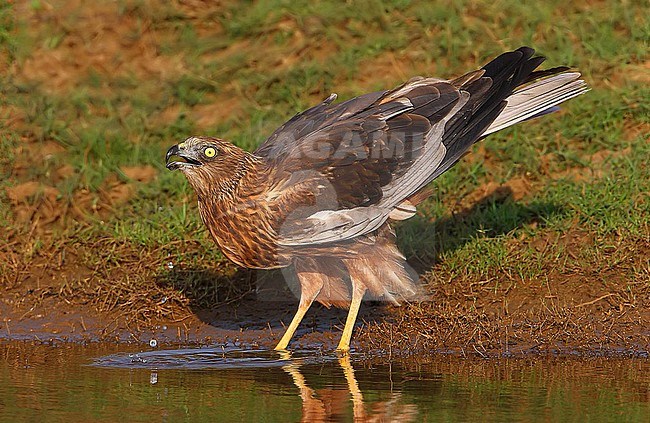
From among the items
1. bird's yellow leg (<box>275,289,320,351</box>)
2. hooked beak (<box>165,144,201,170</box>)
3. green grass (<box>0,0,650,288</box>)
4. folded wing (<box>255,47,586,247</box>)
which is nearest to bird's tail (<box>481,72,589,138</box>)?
folded wing (<box>255,47,586,247</box>)

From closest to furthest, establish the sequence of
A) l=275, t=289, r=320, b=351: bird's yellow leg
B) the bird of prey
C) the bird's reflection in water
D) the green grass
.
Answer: the bird's reflection in water → the bird of prey → l=275, t=289, r=320, b=351: bird's yellow leg → the green grass

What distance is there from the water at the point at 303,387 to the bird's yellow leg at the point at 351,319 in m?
0.16

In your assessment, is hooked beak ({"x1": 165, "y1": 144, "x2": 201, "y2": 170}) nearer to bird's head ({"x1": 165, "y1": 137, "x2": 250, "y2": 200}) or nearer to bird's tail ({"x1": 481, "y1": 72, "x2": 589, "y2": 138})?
bird's head ({"x1": 165, "y1": 137, "x2": 250, "y2": 200})

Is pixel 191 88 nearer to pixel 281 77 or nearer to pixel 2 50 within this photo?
pixel 281 77

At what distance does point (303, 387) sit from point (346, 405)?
1.49 ft

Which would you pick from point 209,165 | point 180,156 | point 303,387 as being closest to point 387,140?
point 209,165

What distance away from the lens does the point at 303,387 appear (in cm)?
578

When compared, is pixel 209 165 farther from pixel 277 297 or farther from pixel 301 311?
pixel 277 297

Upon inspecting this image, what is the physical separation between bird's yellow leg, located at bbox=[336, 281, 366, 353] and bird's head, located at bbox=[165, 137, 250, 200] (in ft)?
3.15

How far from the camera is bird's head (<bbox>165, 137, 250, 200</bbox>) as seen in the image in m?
6.64

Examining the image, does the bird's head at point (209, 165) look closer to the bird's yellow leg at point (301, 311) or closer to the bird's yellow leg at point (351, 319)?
the bird's yellow leg at point (301, 311)

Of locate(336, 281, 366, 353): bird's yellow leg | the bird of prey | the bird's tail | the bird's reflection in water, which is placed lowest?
the bird's reflection in water

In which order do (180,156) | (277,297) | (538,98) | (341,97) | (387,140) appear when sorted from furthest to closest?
(341,97), (277,297), (538,98), (387,140), (180,156)

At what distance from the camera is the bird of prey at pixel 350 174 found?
654 centimetres
